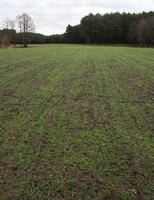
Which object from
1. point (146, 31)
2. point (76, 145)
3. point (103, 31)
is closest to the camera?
point (76, 145)

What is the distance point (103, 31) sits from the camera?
225 ft

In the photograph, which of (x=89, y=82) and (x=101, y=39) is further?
(x=101, y=39)

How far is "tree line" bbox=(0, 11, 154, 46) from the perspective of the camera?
52731 millimetres

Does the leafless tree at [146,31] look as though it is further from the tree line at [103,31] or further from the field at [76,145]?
the field at [76,145]

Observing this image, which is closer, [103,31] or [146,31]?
[146,31]

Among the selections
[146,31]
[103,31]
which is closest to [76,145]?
[146,31]

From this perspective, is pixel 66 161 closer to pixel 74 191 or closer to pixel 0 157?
pixel 74 191

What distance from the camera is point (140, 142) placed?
3.69 metres

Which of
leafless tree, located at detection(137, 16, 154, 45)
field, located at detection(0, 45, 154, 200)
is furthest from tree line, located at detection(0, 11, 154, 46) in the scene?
field, located at detection(0, 45, 154, 200)

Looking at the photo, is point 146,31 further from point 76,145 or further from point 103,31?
point 76,145

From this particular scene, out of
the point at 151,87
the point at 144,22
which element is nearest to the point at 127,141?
the point at 151,87

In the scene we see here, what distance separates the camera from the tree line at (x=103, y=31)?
5273 cm

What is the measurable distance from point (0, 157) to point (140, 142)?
349 centimetres

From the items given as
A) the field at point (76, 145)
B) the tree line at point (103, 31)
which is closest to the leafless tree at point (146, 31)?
the tree line at point (103, 31)
